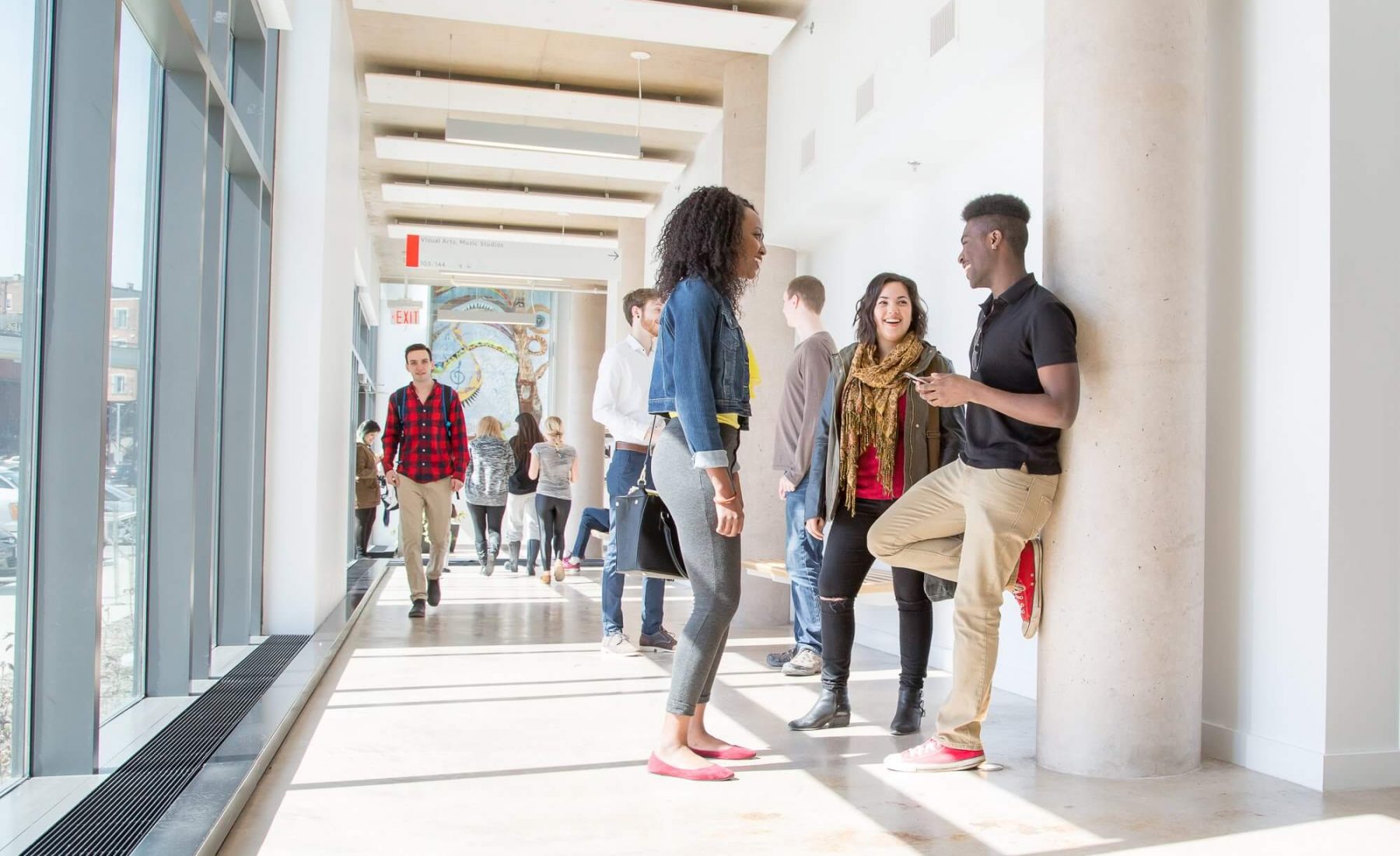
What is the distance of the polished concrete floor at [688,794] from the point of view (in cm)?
246

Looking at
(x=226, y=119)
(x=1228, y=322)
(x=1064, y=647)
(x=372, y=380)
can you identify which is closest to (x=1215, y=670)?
(x=1064, y=647)

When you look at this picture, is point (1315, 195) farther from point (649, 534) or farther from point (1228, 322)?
point (649, 534)

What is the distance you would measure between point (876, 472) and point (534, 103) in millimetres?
5646

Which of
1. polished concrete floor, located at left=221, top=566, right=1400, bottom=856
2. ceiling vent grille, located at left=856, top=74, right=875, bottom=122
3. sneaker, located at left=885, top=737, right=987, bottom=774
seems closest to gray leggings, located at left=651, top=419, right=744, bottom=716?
polished concrete floor, located at left=221, top=566, right=1400, bottom=856

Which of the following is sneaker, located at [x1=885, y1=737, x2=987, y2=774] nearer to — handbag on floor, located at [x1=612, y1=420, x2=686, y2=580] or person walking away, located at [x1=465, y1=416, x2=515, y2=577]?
handbag on floor, located at [x1=612, y1=420, x2=686, y2=580]

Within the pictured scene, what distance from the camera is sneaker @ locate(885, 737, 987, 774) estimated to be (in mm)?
3070

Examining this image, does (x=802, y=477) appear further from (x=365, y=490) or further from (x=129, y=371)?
(x=365, y=490)

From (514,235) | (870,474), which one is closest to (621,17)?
(870,474)

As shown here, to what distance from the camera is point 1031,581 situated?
3213 millimetres

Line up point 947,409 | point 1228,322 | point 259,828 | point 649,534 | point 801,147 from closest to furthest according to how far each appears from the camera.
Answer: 1. point 259,828
2. point 649,534
3. point 1228,322
4. point 947,409
5. point 801,147

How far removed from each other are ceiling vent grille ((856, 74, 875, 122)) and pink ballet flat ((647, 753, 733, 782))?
3.48 m

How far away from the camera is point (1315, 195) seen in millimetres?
3008

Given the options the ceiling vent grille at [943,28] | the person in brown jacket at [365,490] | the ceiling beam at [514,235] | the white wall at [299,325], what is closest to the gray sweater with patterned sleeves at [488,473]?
the person in brown jacket at [365,490]

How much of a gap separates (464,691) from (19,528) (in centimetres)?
193
